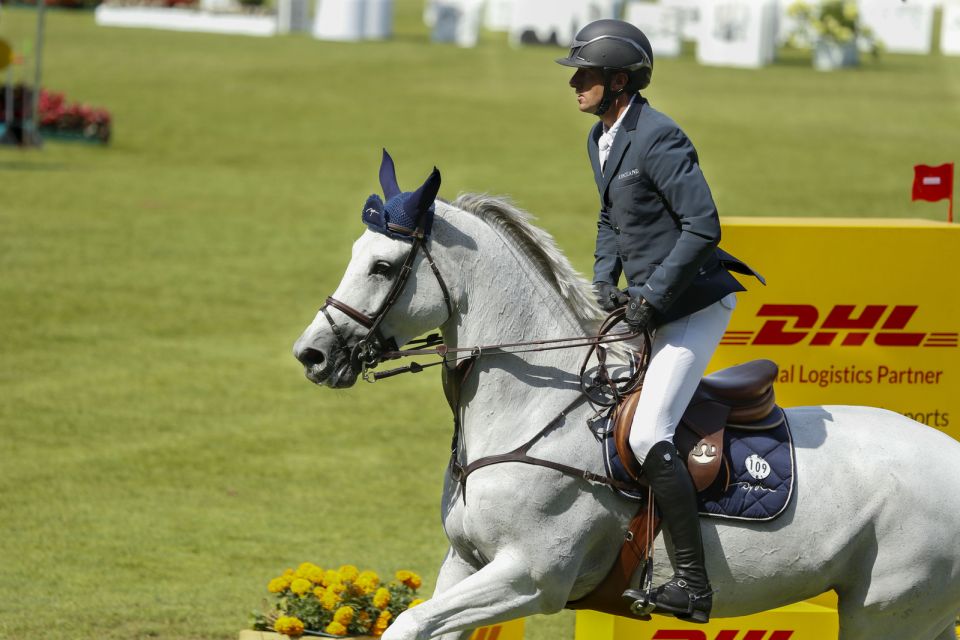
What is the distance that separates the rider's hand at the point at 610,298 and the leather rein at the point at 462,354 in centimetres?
9

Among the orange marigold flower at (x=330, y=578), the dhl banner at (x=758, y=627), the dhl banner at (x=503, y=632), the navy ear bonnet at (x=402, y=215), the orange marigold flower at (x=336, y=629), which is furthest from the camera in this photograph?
the dhl banner at (x=758, y=627)

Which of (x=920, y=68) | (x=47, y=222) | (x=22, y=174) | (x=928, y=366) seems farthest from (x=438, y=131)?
(x=928, y=366)

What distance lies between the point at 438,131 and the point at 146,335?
15182 mm

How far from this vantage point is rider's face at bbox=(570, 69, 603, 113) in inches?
221

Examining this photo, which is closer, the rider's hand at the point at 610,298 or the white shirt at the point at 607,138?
the white shirt at the point at 607,138

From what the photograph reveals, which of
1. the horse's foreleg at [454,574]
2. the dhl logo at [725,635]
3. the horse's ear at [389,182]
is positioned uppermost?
the horse's ear at [389,182]

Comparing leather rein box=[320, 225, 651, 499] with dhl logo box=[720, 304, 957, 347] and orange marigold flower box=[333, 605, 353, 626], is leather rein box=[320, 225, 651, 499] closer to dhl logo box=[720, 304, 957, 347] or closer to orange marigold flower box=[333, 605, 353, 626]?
orange marigold flower box=[333, 605, 353, 626]

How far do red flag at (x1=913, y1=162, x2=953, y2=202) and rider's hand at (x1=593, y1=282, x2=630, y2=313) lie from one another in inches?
116

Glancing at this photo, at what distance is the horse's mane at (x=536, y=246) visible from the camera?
18.6 ft

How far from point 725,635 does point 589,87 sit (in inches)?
119

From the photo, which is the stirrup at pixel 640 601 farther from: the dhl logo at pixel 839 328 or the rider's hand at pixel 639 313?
the dhl logo at pixel 839 328

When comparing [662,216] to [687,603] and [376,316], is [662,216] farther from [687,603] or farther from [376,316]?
[687,603]

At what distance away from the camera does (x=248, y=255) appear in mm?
19422

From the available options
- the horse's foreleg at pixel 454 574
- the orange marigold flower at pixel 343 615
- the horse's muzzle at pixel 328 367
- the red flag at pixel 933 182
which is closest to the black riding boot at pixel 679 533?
the horse's foreleg at pixel 454 574
